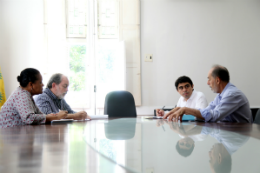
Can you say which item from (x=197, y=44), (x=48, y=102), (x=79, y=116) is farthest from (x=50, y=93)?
(x=197, y=44)

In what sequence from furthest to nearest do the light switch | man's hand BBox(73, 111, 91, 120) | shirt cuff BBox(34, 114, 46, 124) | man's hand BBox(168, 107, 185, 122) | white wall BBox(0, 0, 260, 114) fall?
the light switch
white wall BBox(0, 0, 260, 114)
man's hand BBox(73, 111, 91, 120)
man's hand BBox(168, 107, 185, 122)
shirt cuff BBox(34, 114, 46, 124)

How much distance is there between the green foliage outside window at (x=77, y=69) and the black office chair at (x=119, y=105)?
4.49 ft

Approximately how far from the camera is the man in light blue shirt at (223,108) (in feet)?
6.39

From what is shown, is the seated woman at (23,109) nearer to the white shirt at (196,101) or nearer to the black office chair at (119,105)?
the black office chair at (119,105)

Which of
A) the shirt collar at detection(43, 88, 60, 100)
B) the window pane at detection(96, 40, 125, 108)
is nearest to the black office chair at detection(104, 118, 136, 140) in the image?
the shirt collar at detection(43, 88, 60, 100)

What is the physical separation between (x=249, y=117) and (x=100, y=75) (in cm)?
290

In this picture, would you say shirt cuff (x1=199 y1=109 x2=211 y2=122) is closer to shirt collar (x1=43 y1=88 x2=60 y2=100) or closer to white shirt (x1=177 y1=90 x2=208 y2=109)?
white shirt (x1=177 y1=90 x2=208 y2=109)

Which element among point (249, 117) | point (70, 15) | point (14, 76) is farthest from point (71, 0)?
point (249, 117)

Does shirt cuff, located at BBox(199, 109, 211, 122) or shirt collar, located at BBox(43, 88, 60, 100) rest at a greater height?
shirt collar, located at BBox(43, 88, 60, 100)

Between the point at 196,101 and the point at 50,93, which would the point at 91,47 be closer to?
the point at 50,93

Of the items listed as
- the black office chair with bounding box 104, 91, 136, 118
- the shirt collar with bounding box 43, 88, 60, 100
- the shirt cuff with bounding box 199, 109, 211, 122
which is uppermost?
the shirt collar with bounding box 43, 88, 60, 100

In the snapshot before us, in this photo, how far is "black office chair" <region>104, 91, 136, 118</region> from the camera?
3088 mm

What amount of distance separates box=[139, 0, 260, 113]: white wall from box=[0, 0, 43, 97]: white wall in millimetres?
2129

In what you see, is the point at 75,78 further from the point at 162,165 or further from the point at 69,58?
the point at 162,165
